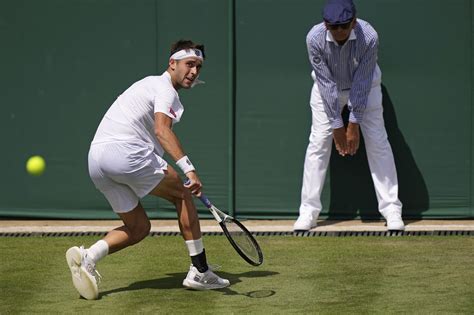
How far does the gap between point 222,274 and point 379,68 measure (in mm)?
2579

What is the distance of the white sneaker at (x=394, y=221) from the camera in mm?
9008

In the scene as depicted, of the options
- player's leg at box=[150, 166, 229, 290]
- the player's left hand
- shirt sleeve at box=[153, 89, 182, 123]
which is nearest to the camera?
shirt sleeve at box=[153, 89, 182, 123]

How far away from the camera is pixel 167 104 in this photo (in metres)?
6.92

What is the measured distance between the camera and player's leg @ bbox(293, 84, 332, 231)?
914cm

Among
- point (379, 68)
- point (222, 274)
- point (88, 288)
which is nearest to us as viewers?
point (88, 288)

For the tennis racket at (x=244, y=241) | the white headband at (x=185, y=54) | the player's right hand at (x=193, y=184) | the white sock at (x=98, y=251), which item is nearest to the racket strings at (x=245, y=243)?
the tennis racket at (x=244, y=241)

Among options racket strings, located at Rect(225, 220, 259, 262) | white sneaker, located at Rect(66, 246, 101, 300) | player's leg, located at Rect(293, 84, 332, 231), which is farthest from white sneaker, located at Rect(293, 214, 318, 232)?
white sneaker, located at Rect(66, 246, 101, 300)

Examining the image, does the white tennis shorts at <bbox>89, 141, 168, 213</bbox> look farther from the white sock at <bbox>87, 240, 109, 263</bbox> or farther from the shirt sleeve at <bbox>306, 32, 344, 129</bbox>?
the shirt sleeve at <bbox>306, 32, 344, 129</bbox>

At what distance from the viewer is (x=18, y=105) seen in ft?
32.4

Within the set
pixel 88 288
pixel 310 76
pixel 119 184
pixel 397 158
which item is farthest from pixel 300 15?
pixel 88 288

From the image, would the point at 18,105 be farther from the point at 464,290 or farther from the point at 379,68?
the point at 464,290

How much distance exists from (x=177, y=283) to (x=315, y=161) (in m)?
2.21

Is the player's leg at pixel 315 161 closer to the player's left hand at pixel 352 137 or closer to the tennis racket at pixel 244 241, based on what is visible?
the player's left hand at pixel 352 137

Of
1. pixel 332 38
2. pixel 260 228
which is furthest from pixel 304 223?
pixel 332 38
